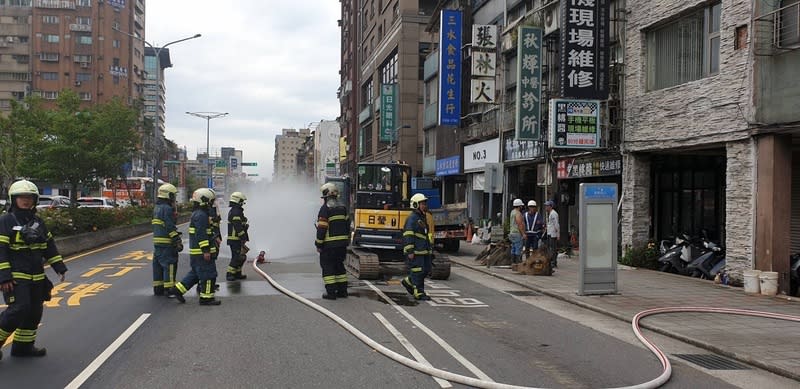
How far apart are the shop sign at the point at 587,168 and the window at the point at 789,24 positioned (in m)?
5.92

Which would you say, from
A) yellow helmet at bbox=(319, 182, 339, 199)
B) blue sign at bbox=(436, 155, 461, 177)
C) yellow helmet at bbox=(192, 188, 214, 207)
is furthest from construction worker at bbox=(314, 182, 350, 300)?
blue sign at bbox=(436, 155, 461, 177)

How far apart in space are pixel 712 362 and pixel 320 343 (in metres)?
4.63

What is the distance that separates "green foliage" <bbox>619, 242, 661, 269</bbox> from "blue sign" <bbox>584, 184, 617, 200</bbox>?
5.27 metres

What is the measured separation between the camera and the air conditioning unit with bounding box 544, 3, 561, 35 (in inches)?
827

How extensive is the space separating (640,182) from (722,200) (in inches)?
81.6

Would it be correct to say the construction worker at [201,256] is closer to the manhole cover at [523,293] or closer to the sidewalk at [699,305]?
the manhole cover at [523,293]

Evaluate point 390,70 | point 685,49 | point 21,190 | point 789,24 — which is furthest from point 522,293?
point 390,70

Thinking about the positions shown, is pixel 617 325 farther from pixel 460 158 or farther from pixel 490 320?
pixel 460 158

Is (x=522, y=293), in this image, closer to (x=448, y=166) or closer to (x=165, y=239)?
(x=165, y=239)

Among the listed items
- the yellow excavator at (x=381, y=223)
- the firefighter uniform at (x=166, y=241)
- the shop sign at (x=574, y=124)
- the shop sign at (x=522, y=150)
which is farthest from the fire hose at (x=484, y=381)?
the shop sign at (x=522, y=150)

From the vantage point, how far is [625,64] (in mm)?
17453

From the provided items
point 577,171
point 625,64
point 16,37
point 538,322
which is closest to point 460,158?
point 577,171

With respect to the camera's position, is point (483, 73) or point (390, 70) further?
point (390, 70)

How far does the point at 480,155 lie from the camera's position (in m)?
29.2
